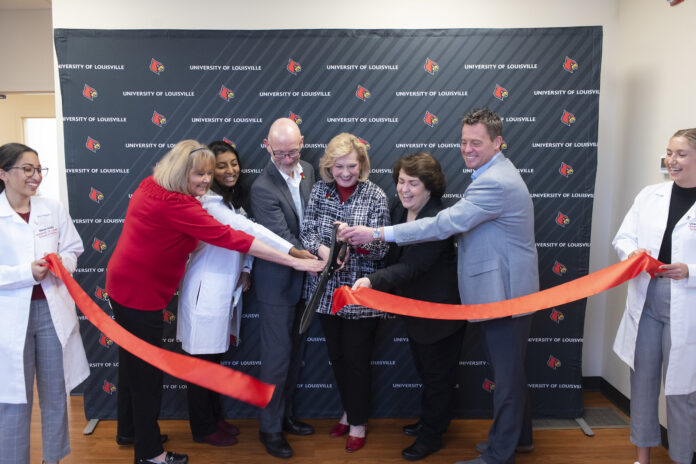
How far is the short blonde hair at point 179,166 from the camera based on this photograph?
2.61 meters

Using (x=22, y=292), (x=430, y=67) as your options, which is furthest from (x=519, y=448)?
(x=22, y=292)

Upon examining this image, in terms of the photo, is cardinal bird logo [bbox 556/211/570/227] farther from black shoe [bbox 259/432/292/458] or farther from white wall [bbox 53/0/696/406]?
black shoe [bbox 259/432/292/458]

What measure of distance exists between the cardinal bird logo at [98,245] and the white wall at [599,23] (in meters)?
1.52

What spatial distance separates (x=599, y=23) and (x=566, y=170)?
46.8 inches

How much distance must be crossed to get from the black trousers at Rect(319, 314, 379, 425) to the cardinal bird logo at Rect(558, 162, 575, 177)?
5.51 ft

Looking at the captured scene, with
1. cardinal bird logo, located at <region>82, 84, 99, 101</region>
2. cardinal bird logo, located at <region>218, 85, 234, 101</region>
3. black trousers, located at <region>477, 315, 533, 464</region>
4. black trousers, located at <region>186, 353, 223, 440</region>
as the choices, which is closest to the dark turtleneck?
black trousers, located at <region>477, 315, 533, 464</region>

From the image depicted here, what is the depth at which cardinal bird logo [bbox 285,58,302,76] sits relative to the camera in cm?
339

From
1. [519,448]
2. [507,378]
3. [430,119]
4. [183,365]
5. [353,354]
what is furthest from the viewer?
[430,119]

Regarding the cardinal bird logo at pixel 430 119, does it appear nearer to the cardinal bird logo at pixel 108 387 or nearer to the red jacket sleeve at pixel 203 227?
the red jacket sleeve at pixel 203 227

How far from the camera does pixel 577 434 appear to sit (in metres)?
3.35

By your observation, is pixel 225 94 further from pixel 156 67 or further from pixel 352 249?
pixel 352 249

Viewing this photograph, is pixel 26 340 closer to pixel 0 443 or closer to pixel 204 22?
pixel 0 443

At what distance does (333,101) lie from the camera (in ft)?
11.2

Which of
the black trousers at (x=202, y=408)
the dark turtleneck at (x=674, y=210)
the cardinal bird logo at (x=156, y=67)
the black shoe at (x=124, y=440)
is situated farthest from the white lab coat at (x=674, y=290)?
the cardinal bird logo at (x=156, y=67)
